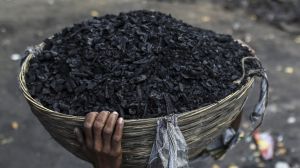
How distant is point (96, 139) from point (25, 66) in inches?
22.1

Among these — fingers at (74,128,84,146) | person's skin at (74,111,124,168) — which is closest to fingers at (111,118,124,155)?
person's skin at (74,111,124,168)

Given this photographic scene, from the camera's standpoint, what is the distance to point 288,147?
3.58m

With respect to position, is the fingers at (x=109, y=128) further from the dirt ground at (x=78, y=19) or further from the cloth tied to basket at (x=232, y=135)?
the dirt ground at (x=78, y=19)

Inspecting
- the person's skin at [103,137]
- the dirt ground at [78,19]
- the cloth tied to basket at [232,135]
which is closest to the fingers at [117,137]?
the person's skin at [103,137]

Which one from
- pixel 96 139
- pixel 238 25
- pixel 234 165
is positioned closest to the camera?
pixel 96 139

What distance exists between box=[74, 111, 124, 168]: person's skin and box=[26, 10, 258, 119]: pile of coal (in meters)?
0.08

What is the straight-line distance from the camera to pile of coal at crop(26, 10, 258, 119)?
1.83m

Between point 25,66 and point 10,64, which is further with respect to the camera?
point 10,64

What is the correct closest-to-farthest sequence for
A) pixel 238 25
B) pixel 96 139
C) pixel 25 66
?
1. pixel 96 139
2. pixel 25 66
3. pixel 238 25

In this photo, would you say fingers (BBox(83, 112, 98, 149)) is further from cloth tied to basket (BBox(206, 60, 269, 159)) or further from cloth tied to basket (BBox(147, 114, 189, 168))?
cloth tied to basket (BBox(206, 60, 269, 159))

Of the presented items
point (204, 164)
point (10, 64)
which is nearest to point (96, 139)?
point (204, 164)

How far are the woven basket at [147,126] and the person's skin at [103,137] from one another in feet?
0.10

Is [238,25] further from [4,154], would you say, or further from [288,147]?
[4,154]

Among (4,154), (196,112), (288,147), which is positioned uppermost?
(196,112)
